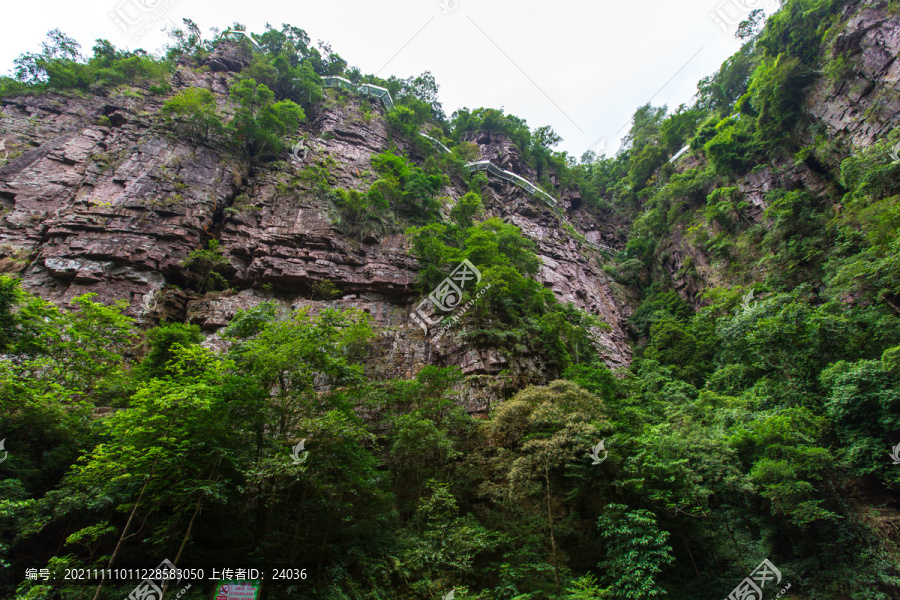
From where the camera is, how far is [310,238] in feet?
58.9

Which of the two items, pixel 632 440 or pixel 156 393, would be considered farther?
pixel 632 440

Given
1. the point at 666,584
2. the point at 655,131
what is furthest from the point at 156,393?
the point at 655,131

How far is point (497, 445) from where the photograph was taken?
10164 mm

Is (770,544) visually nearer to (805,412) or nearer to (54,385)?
(805,412)

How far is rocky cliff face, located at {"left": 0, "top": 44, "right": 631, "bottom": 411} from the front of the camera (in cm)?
1377

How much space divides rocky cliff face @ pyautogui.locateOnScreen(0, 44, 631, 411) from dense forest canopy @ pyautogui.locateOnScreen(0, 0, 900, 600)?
109cm

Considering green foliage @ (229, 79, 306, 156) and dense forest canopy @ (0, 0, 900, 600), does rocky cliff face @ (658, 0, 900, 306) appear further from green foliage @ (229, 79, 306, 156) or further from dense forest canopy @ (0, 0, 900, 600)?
green foliage @ (229, 79, 306, 156)

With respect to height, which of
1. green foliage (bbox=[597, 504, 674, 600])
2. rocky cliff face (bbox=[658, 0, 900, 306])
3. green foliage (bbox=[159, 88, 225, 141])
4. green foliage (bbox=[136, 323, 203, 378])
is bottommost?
green foliage (bbox=[597, 504, 674, 600])

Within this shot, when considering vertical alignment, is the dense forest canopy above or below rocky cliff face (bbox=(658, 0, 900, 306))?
below

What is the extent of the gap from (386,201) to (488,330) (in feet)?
33.7

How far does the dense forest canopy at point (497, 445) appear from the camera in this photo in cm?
679

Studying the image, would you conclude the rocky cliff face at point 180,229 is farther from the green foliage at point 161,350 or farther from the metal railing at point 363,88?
the metal railing at point 363,88

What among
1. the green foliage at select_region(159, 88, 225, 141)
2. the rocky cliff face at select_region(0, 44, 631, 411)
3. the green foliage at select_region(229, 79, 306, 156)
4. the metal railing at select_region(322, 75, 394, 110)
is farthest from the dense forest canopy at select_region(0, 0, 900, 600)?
the metal railing at select_region(322, 75, 394, 110)

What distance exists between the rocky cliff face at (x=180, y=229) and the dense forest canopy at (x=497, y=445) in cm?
109
